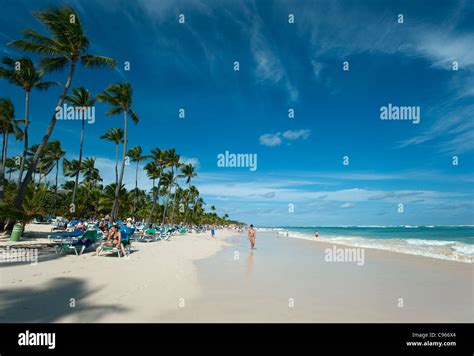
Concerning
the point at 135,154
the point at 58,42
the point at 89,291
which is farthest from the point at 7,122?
the point at 89,291

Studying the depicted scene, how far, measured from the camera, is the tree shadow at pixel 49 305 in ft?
15.6

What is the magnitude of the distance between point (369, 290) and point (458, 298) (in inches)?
84.9

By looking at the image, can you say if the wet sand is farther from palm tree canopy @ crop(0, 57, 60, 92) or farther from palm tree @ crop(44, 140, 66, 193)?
palm tree @ crop(44, 140, 66, 193)

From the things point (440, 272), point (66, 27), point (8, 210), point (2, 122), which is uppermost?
point (66, 27)

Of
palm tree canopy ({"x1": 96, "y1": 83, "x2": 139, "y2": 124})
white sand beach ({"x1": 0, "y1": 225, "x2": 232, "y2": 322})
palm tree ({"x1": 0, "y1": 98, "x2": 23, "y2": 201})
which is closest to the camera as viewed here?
white sand beach ({"x1": 0, "y1": 225, "x2": 232, "y2": 322})

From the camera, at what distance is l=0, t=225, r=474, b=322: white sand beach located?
17.1ft

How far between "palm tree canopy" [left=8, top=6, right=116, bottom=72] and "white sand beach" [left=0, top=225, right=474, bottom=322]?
46.6ft

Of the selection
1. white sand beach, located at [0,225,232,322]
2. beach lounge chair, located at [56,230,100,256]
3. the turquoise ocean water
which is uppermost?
beach lounge chair, located at [56,230,100,256]

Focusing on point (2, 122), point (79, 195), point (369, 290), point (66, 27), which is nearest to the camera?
point (369, 290)

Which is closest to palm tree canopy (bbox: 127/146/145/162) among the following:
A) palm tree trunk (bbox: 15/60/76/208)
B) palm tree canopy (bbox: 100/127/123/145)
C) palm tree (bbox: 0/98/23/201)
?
palm tree canopy (bbox: 100/127/123/145)
